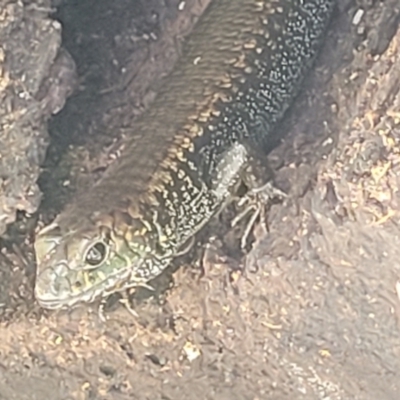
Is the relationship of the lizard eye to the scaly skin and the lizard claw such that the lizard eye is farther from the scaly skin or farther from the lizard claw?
the lizard claw

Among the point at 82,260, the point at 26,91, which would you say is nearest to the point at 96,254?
the point at 82,260

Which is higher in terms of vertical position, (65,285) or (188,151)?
(188,151)

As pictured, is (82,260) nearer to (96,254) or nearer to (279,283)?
(96,254)

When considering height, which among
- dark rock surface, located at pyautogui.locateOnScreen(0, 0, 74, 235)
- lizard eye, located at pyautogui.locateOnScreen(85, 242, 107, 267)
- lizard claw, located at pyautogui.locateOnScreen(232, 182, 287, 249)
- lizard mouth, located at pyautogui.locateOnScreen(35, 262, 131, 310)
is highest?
dark rock surface, located at pyautogui.locateOnScreen(0, 0, 74, 235)

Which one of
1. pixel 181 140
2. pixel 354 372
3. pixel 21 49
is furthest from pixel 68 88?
pixel 354 372

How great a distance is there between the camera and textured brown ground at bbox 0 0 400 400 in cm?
145

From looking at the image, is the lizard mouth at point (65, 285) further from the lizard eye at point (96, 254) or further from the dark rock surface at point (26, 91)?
the dark rock surface at point (26, 91)

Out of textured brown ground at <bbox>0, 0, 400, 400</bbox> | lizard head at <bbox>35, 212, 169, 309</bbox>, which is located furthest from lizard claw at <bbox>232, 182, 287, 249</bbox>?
lizard head at <bbox>35, 212, 169, 309</bbox>

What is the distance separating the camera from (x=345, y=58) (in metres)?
1.68

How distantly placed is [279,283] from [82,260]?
32 cm

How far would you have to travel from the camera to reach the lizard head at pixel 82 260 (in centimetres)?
151

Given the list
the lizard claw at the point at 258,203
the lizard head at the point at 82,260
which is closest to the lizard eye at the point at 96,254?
the lizard head at the point at 82,260

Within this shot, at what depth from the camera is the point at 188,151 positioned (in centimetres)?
171

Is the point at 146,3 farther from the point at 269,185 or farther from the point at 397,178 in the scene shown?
the point at 397,178
